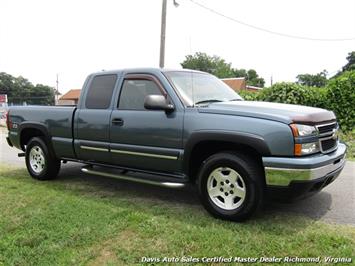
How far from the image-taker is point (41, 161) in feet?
22.6

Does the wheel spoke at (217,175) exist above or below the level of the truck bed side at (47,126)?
below

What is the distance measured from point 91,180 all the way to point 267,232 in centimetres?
380

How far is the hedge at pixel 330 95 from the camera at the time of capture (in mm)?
12414

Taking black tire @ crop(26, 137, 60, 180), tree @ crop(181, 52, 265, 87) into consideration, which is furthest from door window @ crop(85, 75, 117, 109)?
tree @ crop(181, 52, 265, 87)

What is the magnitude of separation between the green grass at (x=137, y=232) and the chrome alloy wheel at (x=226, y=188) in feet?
0.78

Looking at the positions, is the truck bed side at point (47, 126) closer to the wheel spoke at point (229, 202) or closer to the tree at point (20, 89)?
the wheel spoke at point (229, 202)

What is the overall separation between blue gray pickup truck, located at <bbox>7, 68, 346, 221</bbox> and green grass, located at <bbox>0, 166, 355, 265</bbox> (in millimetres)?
364

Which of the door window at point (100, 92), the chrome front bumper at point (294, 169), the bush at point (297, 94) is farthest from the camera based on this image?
the bush at point (297, 94)

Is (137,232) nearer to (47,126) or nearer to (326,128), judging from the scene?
(326,128)

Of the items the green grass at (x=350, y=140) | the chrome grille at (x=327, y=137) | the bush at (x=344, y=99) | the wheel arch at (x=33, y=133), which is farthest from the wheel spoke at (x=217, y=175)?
the bush at (x=344, y=99)

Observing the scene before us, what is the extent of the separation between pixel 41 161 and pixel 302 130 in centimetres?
479

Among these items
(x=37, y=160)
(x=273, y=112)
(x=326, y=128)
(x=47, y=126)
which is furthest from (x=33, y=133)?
(x=326, y=128)

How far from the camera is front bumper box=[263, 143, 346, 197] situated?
4.00 metres

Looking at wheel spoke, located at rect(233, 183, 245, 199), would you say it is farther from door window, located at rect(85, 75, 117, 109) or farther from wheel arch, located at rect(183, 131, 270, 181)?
door window, located at rect(85, 75, 117, 109)
